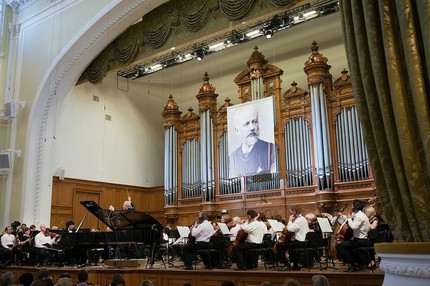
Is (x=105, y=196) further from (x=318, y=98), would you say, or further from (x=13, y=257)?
(x=318, y=98)

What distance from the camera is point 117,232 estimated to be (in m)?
9.71

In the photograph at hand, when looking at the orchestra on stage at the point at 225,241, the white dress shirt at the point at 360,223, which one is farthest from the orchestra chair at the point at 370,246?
the white dress shirt at the point at 360,223

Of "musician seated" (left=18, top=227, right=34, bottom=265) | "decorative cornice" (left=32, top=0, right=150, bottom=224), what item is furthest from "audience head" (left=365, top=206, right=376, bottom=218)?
"decorative cornice" (left=32, top=0, right=150, bottom=224)

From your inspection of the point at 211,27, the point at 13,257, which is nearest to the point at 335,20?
the point at 211,27

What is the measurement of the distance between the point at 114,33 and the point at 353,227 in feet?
27.6

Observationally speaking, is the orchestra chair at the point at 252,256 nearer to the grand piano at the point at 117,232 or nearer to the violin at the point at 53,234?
the grand piano at the point at 117,232

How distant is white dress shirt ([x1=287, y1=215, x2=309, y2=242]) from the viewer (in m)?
7.55

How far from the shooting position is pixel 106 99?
15469 mm

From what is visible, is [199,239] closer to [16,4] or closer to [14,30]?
[14,30]

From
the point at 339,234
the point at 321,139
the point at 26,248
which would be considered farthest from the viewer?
the point at 321,139

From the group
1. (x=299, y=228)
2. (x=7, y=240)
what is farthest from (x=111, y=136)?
(x=299, y=228)

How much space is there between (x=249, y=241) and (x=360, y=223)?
7.18 ft

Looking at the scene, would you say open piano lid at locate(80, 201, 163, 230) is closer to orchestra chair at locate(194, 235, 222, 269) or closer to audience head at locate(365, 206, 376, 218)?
orchestra chair at locate(194, 235, 222, 269)

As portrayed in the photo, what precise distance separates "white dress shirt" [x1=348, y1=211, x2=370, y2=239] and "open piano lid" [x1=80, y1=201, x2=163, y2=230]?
3.93 metres
